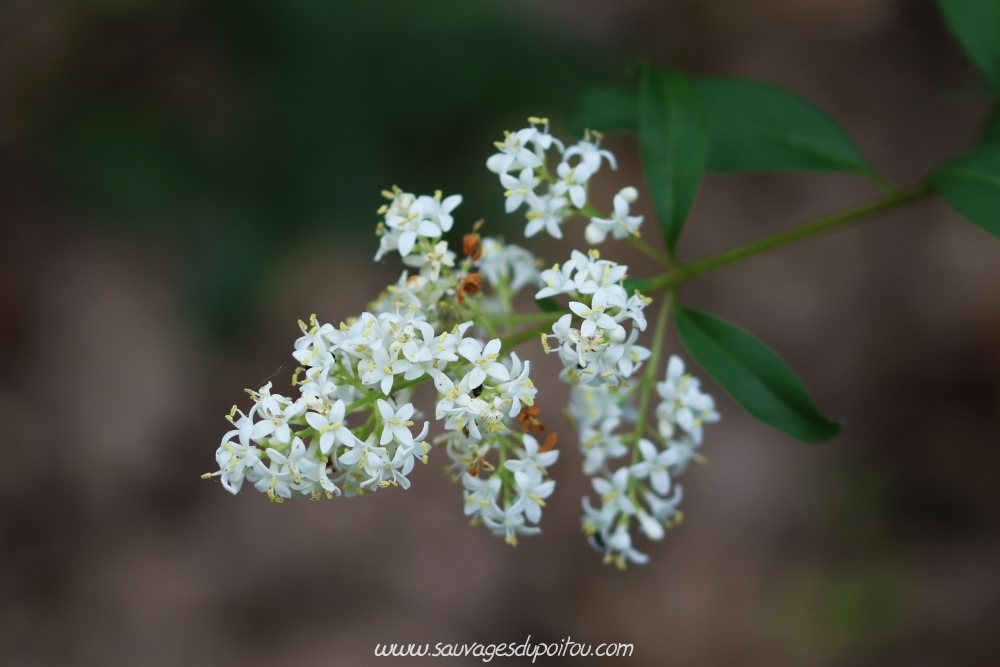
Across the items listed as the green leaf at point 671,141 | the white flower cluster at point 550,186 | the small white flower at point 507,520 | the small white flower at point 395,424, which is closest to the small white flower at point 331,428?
the small white flower at point 395,424

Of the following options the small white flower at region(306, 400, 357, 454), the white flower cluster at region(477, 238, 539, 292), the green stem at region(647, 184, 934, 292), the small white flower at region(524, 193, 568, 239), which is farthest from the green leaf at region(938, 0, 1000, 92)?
the small white flower at region(306, 400, 357, 454)

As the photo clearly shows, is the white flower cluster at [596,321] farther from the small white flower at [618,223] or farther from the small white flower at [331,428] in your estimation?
the small white flower at [331,428]

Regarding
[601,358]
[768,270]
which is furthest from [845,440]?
[601,358]

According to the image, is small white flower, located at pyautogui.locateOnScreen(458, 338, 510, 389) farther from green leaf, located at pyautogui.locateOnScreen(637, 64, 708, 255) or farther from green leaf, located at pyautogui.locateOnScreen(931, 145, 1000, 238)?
green leaf, located at pyautogui.locateOnScreen(931, 145, 1000, 238)

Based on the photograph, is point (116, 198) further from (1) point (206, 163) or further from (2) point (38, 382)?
(2) point (38, 382)

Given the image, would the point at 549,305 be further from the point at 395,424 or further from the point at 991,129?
the point at 991,129

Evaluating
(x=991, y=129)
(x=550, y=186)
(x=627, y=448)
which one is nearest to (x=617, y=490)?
(x=627, y=448)
